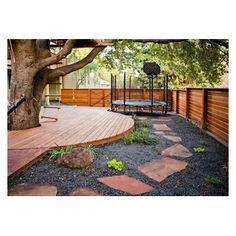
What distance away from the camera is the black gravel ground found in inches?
82.3

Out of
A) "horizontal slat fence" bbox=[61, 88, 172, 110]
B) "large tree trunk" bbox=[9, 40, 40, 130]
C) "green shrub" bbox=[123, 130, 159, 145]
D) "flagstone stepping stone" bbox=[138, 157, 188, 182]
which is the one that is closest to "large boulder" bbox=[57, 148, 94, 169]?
"flagstone stepping stone" bbox=[138, 157, 188, 182]

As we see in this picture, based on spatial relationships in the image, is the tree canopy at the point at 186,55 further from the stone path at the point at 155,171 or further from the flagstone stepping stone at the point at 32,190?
the flagstone stepping stone at the point at 32,190

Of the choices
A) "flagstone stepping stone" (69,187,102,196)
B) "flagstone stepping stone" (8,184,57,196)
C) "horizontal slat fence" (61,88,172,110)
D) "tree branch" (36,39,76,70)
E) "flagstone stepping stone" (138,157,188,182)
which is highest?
"tree branch" (36,39,76,70)

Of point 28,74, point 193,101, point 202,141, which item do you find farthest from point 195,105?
point 28,74

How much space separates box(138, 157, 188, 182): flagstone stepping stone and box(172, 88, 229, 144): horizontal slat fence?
882mm

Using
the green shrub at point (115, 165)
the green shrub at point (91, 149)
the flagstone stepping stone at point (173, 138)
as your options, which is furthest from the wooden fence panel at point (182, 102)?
the green shrub at point (115, 165)

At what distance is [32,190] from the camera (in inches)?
78.5

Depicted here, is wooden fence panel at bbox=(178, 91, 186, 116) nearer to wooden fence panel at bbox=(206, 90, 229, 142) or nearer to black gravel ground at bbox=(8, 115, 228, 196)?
wooden fence panel at bbox=(206, 90, 229, 142)
